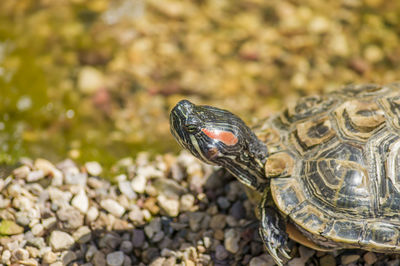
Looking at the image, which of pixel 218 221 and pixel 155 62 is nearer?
pixel 218 221

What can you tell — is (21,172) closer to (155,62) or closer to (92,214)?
(92,214)

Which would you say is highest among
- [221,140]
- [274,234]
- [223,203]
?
[221,140]

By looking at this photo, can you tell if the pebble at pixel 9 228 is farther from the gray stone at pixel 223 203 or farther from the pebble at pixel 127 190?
the gray stone at pixel 223 203

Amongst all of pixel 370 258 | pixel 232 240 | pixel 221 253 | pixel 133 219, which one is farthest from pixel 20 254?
pixel 370 258

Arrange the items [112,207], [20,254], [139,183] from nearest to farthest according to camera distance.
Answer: [20,254] < [112,207] < [139,183]

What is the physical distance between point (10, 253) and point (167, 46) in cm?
329

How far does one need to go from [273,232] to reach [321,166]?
644 millimetres

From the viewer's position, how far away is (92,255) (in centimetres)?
385

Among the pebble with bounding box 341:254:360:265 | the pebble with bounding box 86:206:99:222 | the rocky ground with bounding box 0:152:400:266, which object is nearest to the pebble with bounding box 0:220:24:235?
the rocky ground with bounding box 0:152:400:266

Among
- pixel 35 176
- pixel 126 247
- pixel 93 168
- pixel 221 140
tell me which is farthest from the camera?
pixel 93 168

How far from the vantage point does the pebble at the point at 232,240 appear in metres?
3.87

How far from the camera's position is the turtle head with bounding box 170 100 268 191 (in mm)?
3520

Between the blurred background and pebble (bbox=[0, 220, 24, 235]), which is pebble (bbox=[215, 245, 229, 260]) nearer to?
the blurred background

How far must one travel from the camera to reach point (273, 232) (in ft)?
11.6
